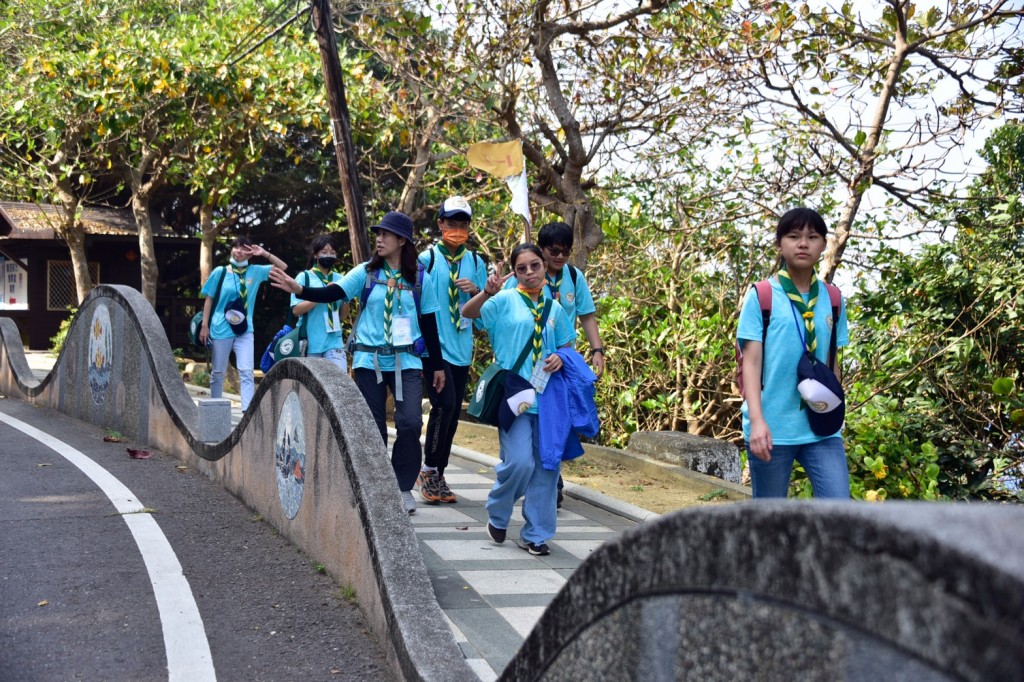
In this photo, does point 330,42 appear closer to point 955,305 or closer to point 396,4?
point 396,4

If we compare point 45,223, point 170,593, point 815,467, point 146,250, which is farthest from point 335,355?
point 45,223

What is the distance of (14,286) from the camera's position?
3030 cm

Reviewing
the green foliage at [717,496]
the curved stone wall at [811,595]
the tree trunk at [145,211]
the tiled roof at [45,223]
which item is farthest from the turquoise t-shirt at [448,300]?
the tiled roof at [45,223]

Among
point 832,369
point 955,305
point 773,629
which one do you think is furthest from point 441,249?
point 773,629

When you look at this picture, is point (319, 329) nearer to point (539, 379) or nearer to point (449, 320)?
point (449, 320)

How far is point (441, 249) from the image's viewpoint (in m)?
7.66

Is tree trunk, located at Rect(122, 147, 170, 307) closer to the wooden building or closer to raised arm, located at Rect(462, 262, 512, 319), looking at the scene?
the wooden building

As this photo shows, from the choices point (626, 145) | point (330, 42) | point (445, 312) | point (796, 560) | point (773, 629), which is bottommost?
point (773, 629)

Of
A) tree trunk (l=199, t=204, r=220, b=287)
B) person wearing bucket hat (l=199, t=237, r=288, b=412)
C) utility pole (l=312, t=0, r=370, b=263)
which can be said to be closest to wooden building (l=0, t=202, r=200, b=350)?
tree trunk (l=199, t=204, r=220, b=287)

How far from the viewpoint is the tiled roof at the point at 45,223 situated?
27.3 m

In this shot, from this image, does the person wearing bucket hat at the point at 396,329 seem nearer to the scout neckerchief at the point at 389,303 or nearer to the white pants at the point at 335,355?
the scout neckerchief at the point at 389,303

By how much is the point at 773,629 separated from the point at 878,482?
20.8ft

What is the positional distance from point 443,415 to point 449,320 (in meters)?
0.70

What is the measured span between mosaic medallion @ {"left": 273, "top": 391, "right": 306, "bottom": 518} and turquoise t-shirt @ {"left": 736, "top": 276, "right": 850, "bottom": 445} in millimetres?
2724
